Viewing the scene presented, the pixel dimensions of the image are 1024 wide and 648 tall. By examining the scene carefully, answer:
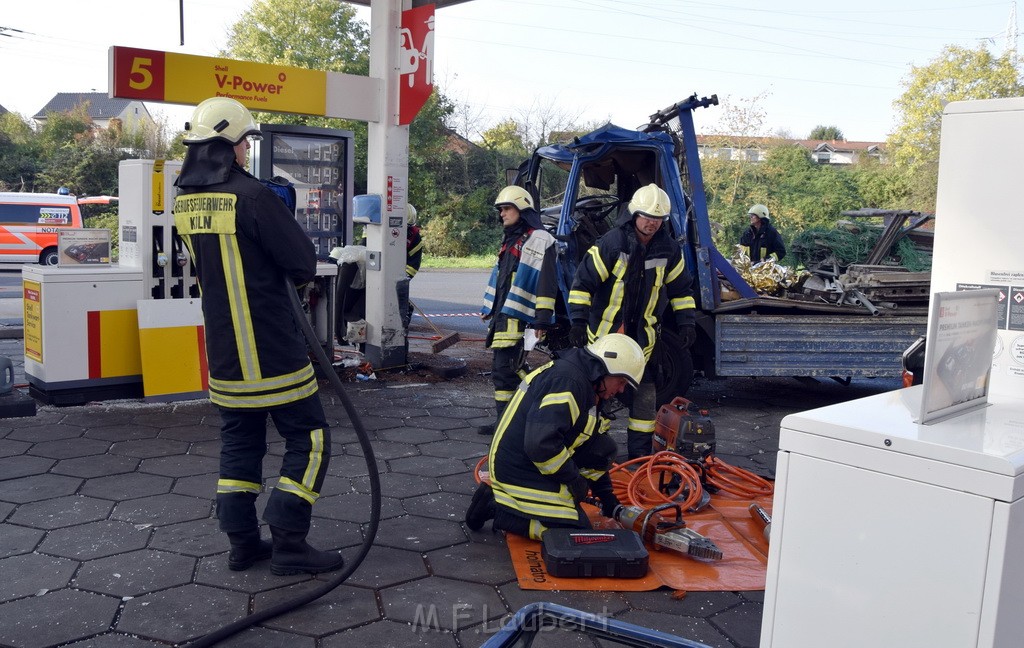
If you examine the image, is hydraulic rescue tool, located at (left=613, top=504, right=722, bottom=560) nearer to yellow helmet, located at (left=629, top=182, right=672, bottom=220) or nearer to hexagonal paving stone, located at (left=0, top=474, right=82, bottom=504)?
yellow helmet, located at (left=629, top=182, right=672, bottom=220)

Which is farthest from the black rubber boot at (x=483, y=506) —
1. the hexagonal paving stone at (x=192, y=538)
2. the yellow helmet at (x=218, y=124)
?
the yellow helmet at (x=218, y=124)

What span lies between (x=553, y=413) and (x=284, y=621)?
1450 millimetres

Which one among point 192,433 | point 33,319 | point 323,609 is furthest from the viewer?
point 33,319

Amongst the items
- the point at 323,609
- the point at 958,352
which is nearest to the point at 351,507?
the point at 323,609

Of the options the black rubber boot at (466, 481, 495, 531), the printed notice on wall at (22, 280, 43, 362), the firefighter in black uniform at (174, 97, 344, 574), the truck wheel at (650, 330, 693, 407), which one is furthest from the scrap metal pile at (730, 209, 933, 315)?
the printed notice on wall at (22, 280, 43, 362)

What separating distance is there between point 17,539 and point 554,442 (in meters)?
2.62

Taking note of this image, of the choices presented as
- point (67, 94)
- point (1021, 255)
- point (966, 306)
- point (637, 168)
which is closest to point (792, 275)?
point (637, 168)

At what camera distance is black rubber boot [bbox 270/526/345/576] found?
377 cm

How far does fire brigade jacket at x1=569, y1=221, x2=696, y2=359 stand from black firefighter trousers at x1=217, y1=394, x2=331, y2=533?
2217 millimetres

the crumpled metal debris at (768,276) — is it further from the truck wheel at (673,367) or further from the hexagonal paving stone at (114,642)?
the hexagonal paving stone at (114,642)

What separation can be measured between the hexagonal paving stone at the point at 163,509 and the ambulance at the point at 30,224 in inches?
699

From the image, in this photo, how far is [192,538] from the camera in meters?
4.16

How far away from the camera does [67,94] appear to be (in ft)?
218

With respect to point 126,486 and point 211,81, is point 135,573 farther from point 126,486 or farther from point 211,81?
point 211,81
